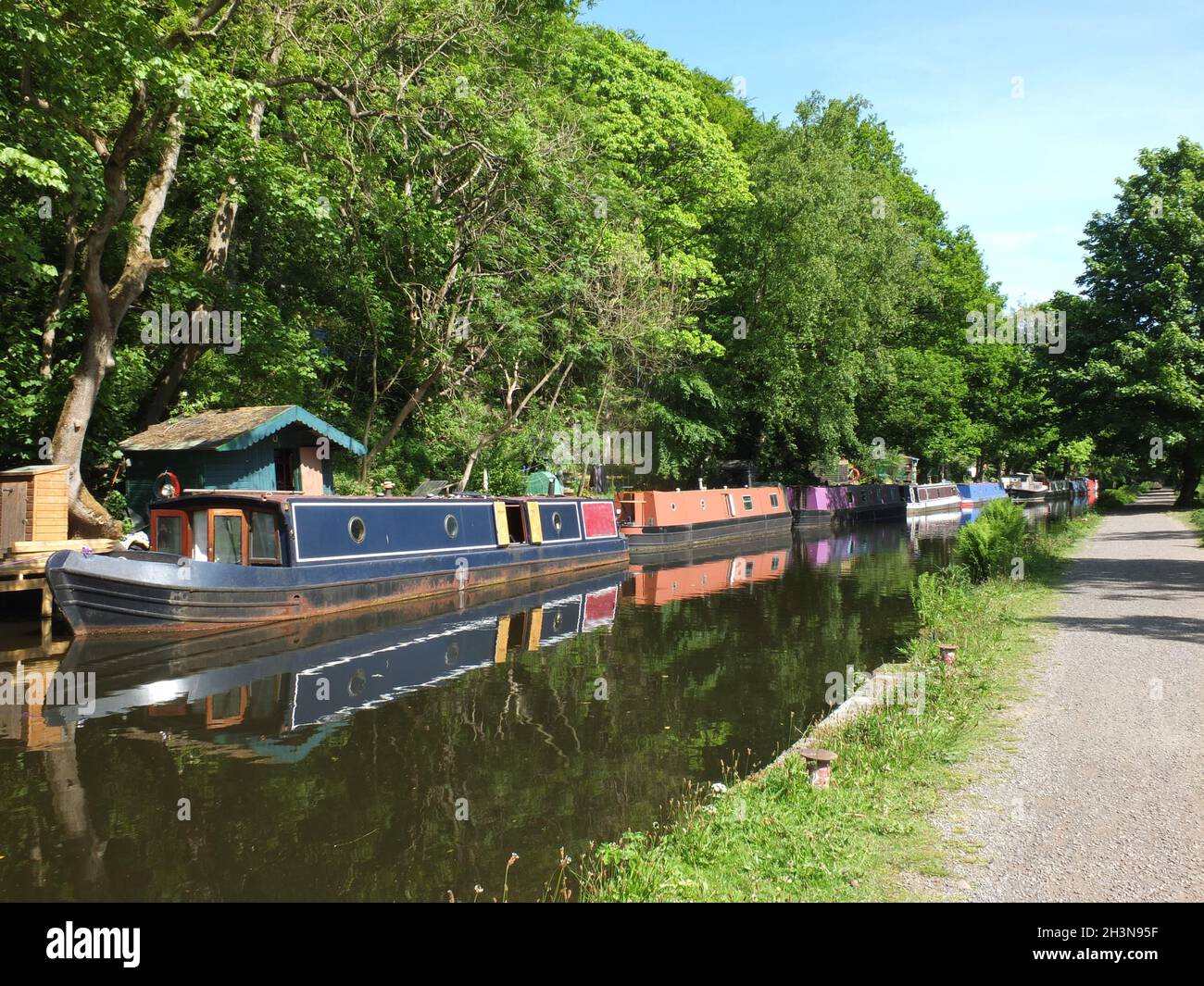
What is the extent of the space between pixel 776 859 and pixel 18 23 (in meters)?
Result: 13.9

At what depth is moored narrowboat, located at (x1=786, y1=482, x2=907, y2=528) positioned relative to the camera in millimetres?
40812

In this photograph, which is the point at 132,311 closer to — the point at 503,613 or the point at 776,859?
the point at 503,613

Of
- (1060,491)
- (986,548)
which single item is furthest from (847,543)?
(1060,491)

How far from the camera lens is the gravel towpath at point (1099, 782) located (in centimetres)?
450

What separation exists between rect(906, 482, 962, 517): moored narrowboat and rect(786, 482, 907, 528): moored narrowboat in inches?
31.6

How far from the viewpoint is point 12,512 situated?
15.3m

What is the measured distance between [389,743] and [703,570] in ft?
55.9

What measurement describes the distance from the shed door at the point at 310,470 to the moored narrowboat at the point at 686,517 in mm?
10355

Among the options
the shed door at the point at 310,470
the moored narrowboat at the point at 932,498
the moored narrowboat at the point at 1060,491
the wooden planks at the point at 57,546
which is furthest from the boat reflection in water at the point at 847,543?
the moored narrowboat at the point at 1060,491

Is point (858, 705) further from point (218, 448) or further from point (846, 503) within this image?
point (846, 503)

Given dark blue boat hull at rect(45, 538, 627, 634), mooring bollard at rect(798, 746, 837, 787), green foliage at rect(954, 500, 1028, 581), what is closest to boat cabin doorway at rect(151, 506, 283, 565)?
dark blue boat hull at rect(45, 538, 627, 634)

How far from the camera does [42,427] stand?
1864cm

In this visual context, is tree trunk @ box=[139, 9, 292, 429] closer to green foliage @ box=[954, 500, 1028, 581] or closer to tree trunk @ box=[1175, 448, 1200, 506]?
green foliage @ box=[954, 500, 1028, 581]

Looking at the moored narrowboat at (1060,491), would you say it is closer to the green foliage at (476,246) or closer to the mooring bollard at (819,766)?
the green foliage at (476,246)
